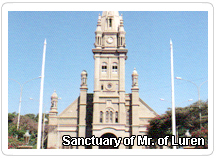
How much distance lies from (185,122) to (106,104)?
14.9 meters

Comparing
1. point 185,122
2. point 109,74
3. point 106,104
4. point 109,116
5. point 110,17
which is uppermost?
point 110,17

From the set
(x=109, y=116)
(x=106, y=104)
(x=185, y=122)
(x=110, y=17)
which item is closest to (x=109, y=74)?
(x=106, y=104)

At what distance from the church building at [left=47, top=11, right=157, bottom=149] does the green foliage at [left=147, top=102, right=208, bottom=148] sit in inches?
192

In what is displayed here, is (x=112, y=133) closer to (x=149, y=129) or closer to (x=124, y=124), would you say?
(x=124, y=124)

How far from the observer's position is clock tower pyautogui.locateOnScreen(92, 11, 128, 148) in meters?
42.8

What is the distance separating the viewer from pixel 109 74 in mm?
44688

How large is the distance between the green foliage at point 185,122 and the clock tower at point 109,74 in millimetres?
5766

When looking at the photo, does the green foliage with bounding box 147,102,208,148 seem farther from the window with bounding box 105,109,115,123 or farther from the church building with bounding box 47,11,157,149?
the window with bounding box 105,109,115,123

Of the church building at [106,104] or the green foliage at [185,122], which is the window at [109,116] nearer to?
the church building at [106,104]

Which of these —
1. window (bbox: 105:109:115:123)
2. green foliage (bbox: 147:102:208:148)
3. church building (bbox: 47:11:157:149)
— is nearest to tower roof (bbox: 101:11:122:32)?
church building (bbox: 47:11:157:149)

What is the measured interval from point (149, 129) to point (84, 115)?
409 inches

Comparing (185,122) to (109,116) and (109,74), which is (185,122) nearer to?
(109,116)

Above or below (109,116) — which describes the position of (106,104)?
above
